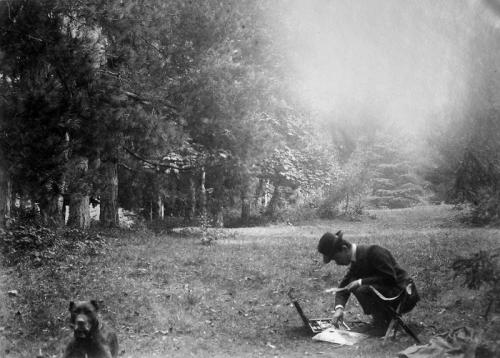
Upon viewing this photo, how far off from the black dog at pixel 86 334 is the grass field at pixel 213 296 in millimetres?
1038

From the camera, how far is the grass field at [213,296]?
213 inches

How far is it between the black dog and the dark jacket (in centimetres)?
248

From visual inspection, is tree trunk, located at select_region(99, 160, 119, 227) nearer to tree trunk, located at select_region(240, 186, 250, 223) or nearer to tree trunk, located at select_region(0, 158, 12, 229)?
A: tree trunk, located at select_region(0, 158, 12, 229)

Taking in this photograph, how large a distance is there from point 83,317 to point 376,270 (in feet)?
10.00

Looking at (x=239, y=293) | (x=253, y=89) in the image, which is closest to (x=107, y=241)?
(x=239, y=293)

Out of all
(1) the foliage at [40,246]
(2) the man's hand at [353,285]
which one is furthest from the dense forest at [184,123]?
(2) the man's hand at [353,285]

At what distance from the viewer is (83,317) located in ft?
13.4

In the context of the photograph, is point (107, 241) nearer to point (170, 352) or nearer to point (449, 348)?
point (170, 352)

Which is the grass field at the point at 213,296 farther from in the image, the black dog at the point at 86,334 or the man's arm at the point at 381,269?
the black dog at the point at 86,334

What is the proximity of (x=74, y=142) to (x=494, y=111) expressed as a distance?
22.6 ft

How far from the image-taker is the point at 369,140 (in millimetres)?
20000

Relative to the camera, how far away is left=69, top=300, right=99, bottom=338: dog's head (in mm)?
4086

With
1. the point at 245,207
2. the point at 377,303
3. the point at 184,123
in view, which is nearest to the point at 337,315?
the point at 377,303

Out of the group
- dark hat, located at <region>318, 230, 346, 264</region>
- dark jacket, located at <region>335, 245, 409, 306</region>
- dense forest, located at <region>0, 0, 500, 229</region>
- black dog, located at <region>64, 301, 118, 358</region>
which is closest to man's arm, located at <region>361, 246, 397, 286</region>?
dark jacket, located at <region>335, 245, 409, 306</region>
